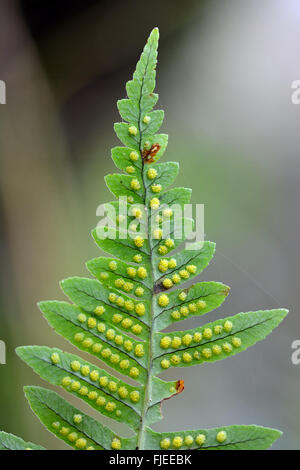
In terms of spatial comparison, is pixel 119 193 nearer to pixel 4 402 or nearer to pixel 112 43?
pixel 4 402

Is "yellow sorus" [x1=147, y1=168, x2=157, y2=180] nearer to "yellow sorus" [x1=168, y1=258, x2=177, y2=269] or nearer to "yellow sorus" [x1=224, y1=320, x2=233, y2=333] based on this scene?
"yellow sorus" [x1=168, y1=258, x2=177, y2=269]

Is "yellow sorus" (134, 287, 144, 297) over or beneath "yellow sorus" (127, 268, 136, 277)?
beneath

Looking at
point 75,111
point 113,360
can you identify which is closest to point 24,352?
point 113,360

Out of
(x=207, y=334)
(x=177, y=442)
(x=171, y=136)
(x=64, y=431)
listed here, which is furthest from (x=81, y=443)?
(x=171, y=136)

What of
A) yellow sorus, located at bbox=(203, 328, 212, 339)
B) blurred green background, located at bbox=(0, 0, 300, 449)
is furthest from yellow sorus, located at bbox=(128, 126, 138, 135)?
blurred green background, located at bbox=(0, 0, 300, 449)

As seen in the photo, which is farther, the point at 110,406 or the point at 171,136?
the point at 171,136

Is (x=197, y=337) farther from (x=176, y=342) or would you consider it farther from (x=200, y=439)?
(x=200, y=439)
